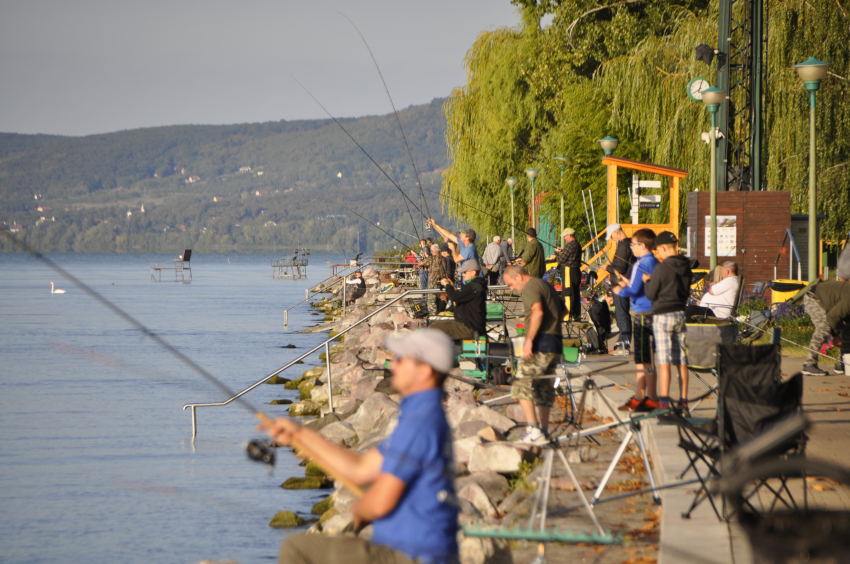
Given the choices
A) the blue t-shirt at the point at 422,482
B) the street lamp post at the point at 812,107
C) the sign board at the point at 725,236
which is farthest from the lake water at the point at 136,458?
the sign board at the point at 725,236

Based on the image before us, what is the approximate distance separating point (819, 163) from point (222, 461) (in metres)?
14.3

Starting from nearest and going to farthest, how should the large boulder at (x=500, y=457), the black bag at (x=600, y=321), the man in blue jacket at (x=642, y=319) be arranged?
1. the large boulder at (x=500, y=457)
2. the man in blue jacket at (x=642, y=319)
3. the black bag at (x=600, y=321)

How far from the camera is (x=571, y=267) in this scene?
47.7ft

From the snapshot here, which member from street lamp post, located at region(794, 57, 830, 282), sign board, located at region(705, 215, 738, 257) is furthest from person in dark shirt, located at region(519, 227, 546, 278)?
street lamp post, located at region(794, 57, 830, 282)

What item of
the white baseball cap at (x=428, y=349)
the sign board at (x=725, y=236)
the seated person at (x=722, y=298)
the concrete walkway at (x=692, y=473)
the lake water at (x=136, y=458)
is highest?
the sign board at (x=725, y=236)

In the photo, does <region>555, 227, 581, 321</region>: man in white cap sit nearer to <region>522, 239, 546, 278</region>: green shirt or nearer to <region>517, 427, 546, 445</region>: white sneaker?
<region>522, 239, 546, 278</region>: green shirt

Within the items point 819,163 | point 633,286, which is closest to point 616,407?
point 633,286

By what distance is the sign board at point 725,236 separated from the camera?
1731 centimetres

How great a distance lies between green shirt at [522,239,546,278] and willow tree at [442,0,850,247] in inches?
52.3

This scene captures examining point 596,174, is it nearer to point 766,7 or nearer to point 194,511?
point 766,7

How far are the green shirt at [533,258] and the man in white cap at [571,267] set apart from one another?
3.89 feet

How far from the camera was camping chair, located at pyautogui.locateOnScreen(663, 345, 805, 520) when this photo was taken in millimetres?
5293

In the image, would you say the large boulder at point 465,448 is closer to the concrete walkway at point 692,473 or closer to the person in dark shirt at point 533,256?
A: the concrete walkway at point 692,473

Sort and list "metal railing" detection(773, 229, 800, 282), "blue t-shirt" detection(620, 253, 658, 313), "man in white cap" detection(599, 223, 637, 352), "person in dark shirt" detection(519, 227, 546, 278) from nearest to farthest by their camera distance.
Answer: "blue t-shirt" detection(620, 253, 658, 313)
"man in white cap" detection(599, 223, 637, 352)
"person in dark shirt" detection(519, 227, 546, 278)
"metal railing" detection(773, 229, 800, 282)
